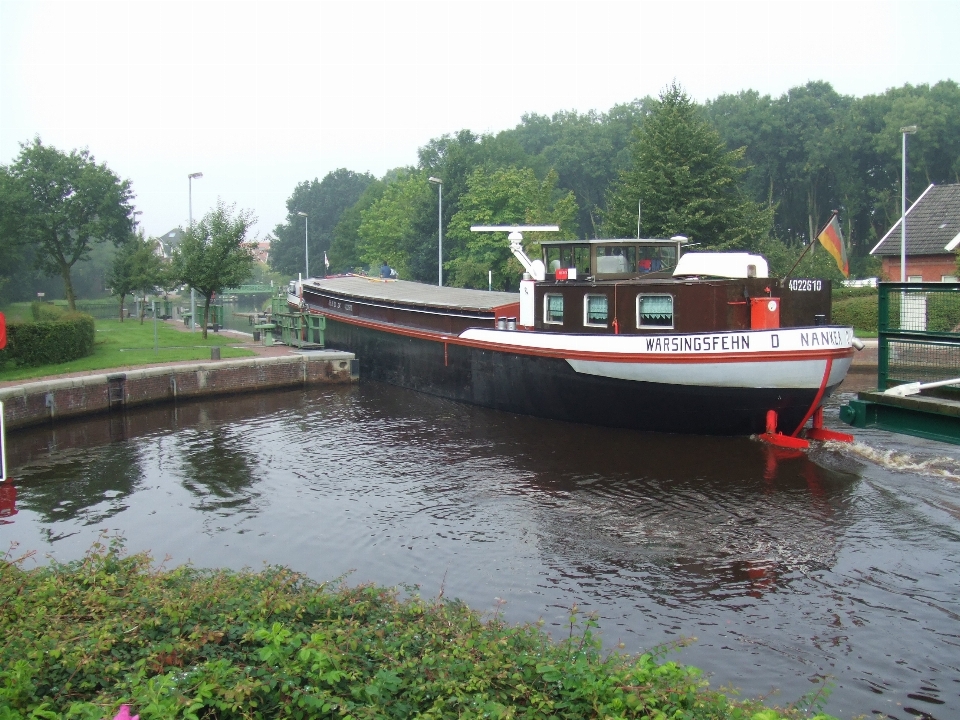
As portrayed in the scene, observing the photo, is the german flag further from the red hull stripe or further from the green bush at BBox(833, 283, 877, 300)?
the green bush at BBox(833, 283, 877, 300)

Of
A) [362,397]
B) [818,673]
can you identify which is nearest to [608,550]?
[818,673]

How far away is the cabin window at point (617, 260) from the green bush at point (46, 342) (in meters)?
14.9

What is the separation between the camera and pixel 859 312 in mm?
30906

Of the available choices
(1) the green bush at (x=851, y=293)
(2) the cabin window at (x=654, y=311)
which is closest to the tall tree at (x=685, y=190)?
(1) the green bush at (x=851, y=293)

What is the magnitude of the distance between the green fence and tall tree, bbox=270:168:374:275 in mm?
88627

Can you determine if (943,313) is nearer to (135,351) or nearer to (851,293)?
(135,351)

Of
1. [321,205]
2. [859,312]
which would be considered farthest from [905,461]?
[321,205]

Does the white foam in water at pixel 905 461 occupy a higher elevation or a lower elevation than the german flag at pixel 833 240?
lower

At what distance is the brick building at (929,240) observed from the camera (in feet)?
107

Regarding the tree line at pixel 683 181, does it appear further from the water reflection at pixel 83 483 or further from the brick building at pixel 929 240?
the water reflection at pixel 83 483

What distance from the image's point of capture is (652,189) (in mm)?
34438

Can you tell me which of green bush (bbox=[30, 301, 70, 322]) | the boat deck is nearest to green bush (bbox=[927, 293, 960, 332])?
the boat deck

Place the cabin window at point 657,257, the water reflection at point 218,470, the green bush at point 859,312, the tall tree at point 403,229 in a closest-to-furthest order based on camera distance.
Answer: the water reflection at point 218,470
the cabin window at point 657,257
the green bush at point 859,312
the tall tree at point 403,229

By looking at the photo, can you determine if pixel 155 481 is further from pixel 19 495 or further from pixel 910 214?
pixel 910 214
